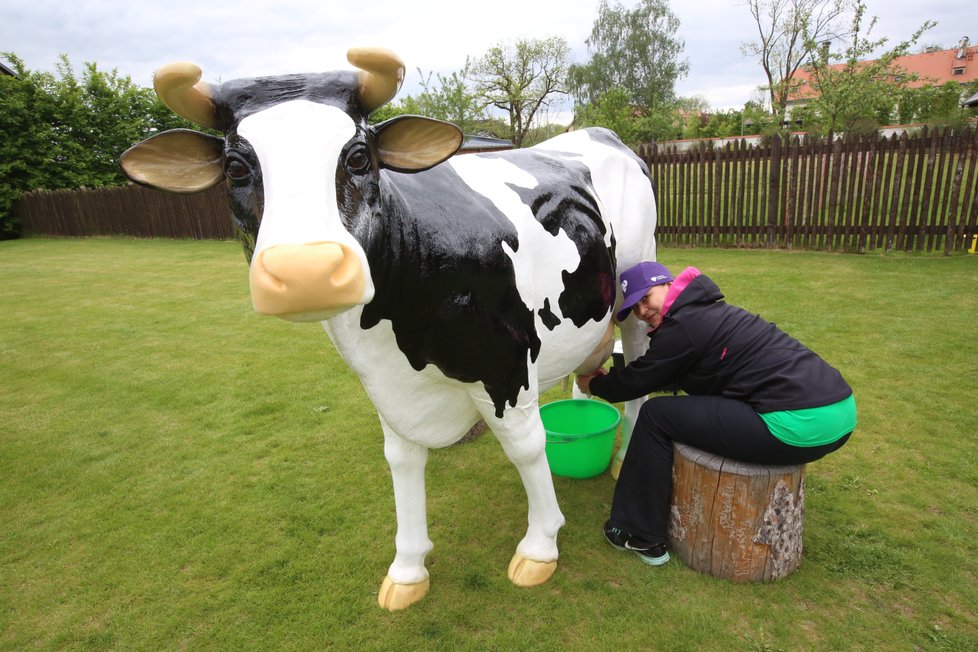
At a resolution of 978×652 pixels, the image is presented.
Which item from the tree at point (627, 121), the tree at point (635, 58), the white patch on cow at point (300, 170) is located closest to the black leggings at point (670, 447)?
the white patch on cow at point (300, 170)

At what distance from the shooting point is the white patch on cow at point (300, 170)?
118 cm

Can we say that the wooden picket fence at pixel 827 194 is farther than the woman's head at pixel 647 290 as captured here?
Yes

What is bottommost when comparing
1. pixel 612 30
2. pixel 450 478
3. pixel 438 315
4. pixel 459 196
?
pixel 450 478

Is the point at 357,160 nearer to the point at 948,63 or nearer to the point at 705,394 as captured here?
the point at 705,394

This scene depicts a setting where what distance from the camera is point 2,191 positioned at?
18.6 meters

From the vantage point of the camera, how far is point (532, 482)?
2.27 m

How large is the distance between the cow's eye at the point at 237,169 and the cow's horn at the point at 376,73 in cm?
32

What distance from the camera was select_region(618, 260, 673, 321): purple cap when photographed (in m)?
2.37

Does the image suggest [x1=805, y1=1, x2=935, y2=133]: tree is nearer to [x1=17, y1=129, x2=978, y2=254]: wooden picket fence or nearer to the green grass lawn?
[x1=17, y1=129, x2=978, y2=254]: wooden picket fence

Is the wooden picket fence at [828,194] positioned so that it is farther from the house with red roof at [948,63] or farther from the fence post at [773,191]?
the house with red roof at [948,63]

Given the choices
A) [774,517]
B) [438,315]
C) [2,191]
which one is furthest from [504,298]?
[2,191]

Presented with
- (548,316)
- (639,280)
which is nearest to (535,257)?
(548,316)

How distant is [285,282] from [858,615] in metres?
2.34

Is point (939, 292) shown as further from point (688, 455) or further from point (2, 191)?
point (2, 191)
